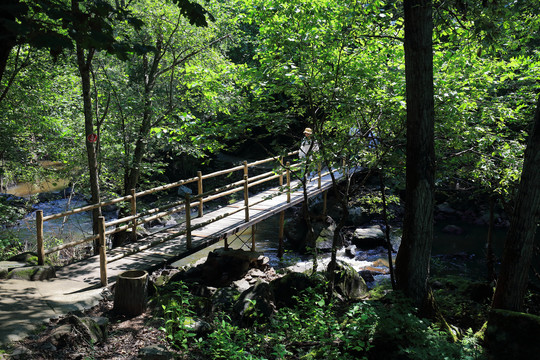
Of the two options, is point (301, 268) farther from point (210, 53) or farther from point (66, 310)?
point (66, 310)

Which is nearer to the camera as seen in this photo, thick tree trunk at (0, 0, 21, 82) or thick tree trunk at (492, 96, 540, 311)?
thick tree trunk at (0, 0, 21, 82)

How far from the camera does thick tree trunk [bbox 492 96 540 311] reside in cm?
490

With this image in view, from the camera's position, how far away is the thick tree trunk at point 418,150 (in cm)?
554

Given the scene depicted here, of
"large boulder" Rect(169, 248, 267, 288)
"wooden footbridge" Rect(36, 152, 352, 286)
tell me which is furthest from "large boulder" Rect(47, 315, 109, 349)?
"large boulder" Rect(169, 248, 267, 288)

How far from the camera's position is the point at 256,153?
1169 inches

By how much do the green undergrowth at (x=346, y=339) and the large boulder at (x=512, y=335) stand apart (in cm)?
24

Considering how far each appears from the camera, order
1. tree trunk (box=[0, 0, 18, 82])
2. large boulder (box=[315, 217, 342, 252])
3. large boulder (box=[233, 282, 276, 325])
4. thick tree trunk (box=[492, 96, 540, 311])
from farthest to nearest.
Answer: large boulder (box=[315, 217, 342, 252]) → large boulder (box=[233, 282, 276, 325]) → thick tree trunk (box=[492, 96, 540, 311]) → tree trunk (box=[0, 0, 18, 82])

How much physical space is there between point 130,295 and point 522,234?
17.7 feet

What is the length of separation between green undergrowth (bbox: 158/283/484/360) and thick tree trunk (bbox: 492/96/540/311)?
0.73 meters

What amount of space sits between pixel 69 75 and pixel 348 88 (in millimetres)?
8161

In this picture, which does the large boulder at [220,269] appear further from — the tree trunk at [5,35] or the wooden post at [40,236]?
the tree trunk at [5,35]

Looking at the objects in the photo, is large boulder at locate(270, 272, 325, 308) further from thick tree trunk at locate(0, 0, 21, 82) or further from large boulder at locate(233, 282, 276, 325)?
thick tree trunk at locate(0, 0, 21, 82)

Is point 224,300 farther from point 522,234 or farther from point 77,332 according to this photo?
point 522,234

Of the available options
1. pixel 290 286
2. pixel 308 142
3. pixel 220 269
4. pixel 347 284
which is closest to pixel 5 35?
pixel 308 142
